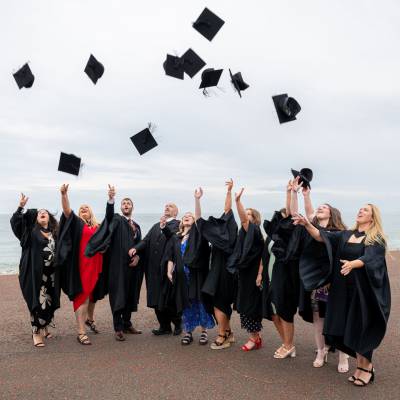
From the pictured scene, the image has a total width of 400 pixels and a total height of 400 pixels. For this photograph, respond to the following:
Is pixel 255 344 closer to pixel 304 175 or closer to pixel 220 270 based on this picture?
pixel 220 270

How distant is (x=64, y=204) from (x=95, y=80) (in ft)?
8.13

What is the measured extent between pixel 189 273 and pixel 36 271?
2.17 m

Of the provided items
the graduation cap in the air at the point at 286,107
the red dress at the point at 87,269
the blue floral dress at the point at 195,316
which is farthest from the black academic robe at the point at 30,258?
the graduation cap in the air at the point at 286,107

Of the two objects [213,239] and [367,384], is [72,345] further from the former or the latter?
[367,384]

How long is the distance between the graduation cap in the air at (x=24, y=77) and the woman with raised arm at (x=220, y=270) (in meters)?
3.64

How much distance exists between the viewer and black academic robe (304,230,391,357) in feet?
17.5

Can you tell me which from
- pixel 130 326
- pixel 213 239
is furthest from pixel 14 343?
pixel 213 239

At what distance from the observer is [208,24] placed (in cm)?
816

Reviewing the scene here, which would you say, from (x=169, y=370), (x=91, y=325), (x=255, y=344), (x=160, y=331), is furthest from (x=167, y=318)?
(x=169, y=370)

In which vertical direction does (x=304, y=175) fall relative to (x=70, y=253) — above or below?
above

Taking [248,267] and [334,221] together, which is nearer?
[334,221]

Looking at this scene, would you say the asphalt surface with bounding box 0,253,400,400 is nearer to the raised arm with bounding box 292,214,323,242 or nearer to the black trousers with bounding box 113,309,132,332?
the black trousers with bounding box 113,309,132,332

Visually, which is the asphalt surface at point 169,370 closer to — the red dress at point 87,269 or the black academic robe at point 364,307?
the black academic robe at point 364,307

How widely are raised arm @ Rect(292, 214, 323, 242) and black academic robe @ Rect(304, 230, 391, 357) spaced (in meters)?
0.17
